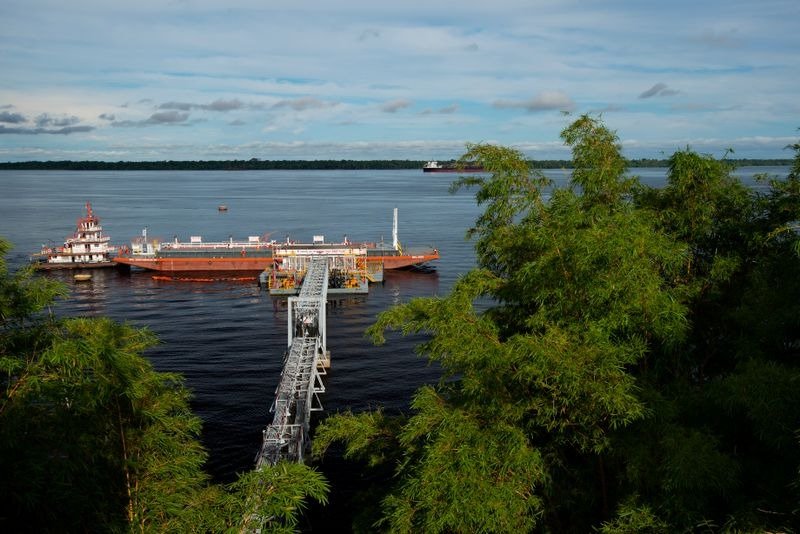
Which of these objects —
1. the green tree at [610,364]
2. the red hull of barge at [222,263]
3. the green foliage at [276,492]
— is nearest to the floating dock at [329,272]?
the red hull of barge at [222,263]

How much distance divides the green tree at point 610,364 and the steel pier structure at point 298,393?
4.94 meters

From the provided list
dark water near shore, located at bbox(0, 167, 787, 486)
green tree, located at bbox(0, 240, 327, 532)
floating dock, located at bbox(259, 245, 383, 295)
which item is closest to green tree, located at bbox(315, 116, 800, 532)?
green tree, located at bbox(0, 240, 327, 532)

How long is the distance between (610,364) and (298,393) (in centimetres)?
1428

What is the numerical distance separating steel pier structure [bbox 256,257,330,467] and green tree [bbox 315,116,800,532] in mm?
4939

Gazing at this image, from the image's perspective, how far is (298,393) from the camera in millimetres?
21547

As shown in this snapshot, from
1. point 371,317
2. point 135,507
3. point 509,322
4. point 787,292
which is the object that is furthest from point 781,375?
point 371,317

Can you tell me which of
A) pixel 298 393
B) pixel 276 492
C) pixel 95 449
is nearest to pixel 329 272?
pixel 298 393

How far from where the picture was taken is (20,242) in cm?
6638

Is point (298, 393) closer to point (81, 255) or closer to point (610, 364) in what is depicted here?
point (610, 364)

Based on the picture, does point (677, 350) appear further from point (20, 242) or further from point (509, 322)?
point (20, 242)

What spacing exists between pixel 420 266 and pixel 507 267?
42.6 m

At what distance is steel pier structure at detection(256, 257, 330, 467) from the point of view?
1698 cm

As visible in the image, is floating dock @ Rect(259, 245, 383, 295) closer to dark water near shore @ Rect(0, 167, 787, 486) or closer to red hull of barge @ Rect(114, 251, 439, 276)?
dark water near shore @ Rect(0, 167, 787, 486)

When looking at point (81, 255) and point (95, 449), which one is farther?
point (81, 255)
